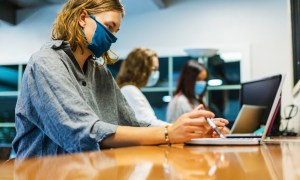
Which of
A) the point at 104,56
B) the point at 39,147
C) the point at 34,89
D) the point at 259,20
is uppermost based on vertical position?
the point at 259,20

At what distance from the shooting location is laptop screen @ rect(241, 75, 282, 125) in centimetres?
196

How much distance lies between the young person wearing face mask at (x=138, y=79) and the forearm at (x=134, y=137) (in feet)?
4.13

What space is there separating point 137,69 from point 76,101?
164 centimetres

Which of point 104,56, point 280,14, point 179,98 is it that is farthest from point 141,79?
point 280,14

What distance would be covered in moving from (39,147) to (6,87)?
505 cm

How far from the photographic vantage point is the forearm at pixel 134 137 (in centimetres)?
106

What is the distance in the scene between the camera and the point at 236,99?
4371 millimetres

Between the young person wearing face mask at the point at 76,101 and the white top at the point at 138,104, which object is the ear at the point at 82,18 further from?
the white top at the point at 138,104

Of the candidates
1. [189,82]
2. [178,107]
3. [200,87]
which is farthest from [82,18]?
[200,87]

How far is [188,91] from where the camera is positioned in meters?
3.26

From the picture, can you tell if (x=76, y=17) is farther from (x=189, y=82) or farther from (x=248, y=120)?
(x=189, y=82)

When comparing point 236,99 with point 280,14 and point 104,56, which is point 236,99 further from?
point 104,56

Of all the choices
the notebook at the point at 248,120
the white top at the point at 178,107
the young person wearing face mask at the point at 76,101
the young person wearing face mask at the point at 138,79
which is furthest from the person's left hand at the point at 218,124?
the white top at the point at 178,107

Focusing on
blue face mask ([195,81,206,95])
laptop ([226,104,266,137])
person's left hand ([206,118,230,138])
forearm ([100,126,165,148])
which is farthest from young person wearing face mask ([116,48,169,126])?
forearm ([100,126,165,148])
